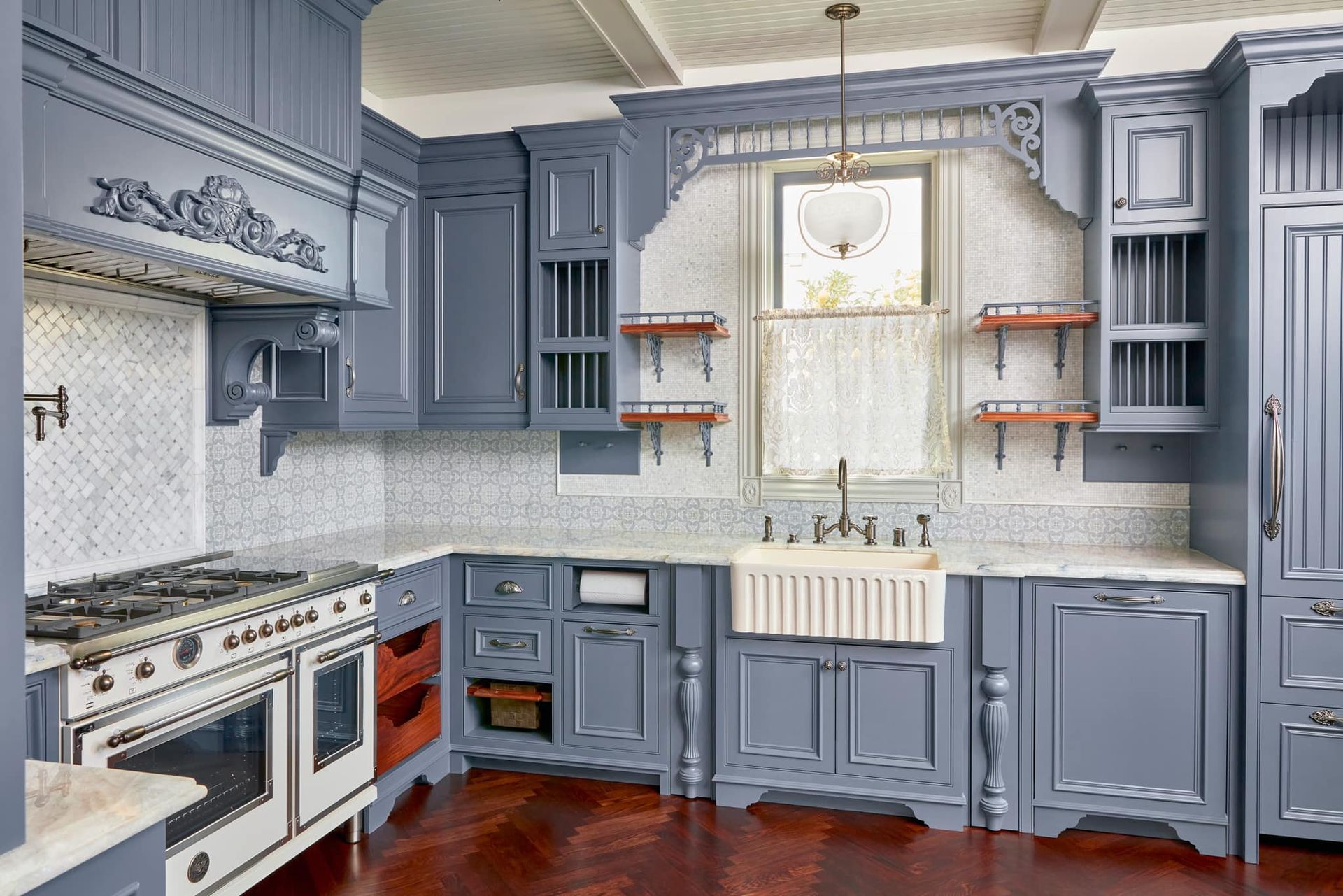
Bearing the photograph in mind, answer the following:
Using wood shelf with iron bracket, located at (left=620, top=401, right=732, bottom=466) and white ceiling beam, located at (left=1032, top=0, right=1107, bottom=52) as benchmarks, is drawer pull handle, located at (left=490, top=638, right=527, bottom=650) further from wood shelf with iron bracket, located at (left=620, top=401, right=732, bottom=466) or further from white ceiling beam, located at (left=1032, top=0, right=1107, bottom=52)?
white ceiling beam, located at (left=1032, top=0, right=1107, bottom=52)

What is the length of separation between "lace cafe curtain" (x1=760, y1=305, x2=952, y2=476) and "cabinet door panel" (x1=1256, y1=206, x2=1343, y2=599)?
1149mm

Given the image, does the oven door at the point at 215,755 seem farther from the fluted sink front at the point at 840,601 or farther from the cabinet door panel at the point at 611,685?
the fluted sink front at the point at 840,601

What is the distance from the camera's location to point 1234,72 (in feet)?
9.89

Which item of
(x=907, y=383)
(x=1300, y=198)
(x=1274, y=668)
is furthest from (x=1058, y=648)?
(x=1300, y=198)

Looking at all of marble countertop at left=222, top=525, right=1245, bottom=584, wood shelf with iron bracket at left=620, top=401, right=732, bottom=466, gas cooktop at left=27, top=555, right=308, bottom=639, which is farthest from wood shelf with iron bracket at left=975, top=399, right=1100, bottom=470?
gas cooktop at left=27, top=555, right=308, bottom=639

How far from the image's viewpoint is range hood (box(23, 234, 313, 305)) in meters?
2.12

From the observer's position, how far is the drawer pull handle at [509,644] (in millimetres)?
3572

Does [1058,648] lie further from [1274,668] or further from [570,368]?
[570,368]

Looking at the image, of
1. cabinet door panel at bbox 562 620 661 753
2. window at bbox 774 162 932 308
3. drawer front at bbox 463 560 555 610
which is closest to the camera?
cabinet door panel at bbox 562 620 661 753

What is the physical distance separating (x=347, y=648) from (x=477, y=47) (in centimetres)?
249

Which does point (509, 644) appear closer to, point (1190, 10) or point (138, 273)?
point (138, 273)

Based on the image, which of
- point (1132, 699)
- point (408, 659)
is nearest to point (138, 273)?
point (408, 659)

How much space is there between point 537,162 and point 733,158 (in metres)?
0.81

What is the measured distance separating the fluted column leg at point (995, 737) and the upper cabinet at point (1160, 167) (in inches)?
67.8
